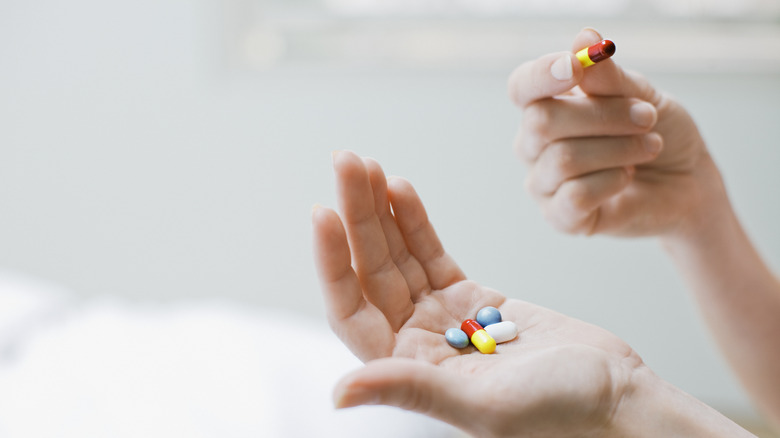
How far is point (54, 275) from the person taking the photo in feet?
8.25

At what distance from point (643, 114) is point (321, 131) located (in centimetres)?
141

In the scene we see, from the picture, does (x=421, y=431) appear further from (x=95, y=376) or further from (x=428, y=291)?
(x=95, y=376)

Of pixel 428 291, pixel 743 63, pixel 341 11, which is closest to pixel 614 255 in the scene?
pixel 743 63

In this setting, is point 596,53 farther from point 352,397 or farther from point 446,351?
point 352,397

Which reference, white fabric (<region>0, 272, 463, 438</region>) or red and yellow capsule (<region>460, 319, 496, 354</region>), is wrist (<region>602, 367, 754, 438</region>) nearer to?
red and yellow capsule (<region>460, 319, 496, 354</region>)

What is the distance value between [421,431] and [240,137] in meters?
1.50

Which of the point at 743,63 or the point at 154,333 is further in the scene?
the point at 743,63

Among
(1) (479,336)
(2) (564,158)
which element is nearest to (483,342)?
(1) (479,336)

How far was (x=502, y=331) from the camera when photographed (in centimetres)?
87

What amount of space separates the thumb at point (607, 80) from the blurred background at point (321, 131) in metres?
1.10

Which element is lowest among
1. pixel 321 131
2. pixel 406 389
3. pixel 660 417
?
pixel 660 417

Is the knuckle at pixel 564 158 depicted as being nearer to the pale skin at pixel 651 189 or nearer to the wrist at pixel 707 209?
the pale skin at pixel 651 189

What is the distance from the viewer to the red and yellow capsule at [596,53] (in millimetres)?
917

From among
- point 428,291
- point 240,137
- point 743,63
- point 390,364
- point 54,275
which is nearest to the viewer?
point 390,364
